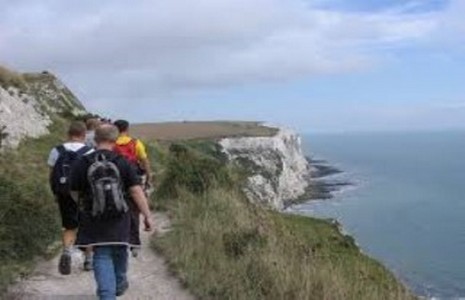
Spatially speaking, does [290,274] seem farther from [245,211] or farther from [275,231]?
[245,211]

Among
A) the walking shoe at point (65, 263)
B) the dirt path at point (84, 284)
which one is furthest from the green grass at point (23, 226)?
the walking shoe at point (65, 263)

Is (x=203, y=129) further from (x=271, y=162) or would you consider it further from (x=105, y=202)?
(x=105, y=202)

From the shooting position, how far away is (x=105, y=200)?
7.95 meters

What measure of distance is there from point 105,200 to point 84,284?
8.48ft

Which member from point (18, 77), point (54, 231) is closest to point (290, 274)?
point (54, 231)

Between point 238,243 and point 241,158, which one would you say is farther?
point 241,158

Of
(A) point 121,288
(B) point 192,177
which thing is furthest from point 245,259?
(B) point 192,177

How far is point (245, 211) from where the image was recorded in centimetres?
1408

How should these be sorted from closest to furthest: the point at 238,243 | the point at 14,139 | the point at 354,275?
the point at 354,275 < the point at 238,243 < the point at 14,139

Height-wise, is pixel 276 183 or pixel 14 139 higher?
pixel 14 139

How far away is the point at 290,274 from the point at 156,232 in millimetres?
5254

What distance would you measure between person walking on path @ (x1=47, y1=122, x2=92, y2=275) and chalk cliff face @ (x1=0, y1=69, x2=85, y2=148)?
39.0ft

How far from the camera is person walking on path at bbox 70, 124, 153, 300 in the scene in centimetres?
797

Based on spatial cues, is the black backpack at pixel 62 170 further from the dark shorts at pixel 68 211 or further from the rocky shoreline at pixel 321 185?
the rocky shoreline at pixel 321 185
